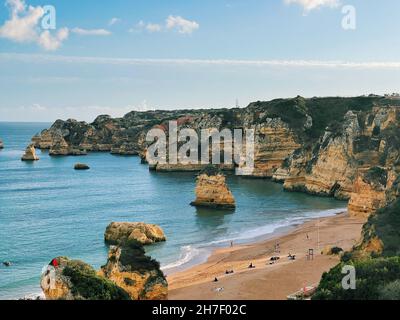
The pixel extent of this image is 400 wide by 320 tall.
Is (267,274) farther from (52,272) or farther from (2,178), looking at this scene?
(2,178)

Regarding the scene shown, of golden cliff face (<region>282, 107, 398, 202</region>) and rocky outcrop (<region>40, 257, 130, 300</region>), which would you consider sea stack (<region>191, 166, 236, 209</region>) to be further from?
rocky outcrop (<region>40, 257, 130, 300</region>)

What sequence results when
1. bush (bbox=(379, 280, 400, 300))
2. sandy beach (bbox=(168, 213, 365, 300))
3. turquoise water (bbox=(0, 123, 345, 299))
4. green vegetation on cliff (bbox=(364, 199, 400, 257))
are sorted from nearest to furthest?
1. bush (bbox=(379, 280, 400, 300))
2. green vegetation on cliff (bbox=(364, 199, 400, 257))
3. sandy beach (bbox=(168, 213, 365, 300))
4. turquoise water (bbox=(0, 123, 345, 299))

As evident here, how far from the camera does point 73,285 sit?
66.5ft

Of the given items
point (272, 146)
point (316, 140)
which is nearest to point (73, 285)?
point (272, 146)

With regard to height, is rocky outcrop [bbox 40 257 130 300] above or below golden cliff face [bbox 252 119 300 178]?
below

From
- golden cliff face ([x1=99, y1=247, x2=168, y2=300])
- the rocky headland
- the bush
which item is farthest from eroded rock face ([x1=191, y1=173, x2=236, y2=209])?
the bush

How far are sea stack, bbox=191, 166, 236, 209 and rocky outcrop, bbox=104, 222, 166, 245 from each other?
15.6 m

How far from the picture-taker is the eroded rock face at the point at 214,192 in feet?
193

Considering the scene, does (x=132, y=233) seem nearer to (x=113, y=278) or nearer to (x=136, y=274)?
(x=113, y=278)

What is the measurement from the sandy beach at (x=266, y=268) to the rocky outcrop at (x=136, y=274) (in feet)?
5.86

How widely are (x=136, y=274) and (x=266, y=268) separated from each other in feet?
34.1

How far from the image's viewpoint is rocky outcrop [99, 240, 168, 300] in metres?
25.6

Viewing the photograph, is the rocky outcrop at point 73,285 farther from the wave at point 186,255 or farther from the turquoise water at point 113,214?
the wave at point 186,255

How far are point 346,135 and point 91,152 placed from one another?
9900 cm
